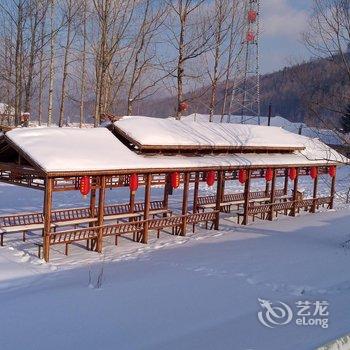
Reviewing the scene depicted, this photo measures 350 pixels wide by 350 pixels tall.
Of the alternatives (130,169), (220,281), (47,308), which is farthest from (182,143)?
(47,308)

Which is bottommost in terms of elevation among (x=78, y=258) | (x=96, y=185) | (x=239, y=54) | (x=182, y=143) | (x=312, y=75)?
(x=78, y=258)

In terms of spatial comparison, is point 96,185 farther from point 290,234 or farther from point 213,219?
point 290,234

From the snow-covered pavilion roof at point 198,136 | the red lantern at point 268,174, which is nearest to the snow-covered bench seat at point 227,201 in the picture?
the red lantern at point 268,174

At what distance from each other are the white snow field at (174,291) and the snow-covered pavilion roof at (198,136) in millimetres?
2916

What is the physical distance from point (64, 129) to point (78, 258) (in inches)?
136

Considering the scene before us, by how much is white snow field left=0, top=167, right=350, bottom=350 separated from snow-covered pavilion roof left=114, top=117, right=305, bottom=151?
2916mm

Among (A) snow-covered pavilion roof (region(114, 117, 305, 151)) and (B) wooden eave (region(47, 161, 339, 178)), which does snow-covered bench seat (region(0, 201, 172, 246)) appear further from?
(A) snow-covered pavilion roof (region(114, 117, 305, 151))

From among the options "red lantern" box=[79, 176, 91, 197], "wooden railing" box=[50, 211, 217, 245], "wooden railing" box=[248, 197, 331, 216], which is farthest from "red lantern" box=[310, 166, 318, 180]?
"red lantern" box=[79, 176, 91, 197]

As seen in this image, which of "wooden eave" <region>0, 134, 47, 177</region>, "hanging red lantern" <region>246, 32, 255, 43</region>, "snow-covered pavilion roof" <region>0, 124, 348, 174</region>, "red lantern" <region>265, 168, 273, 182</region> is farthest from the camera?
"hanging red lantern" <region>246, 32, 255, 43</region>

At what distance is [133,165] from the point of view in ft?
41.5

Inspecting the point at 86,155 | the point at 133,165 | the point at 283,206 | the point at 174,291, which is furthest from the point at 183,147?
the point at 283,206

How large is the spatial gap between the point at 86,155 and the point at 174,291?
4.54 meters

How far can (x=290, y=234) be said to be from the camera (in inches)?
650

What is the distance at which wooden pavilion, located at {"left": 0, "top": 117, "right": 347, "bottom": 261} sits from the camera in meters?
11.4
